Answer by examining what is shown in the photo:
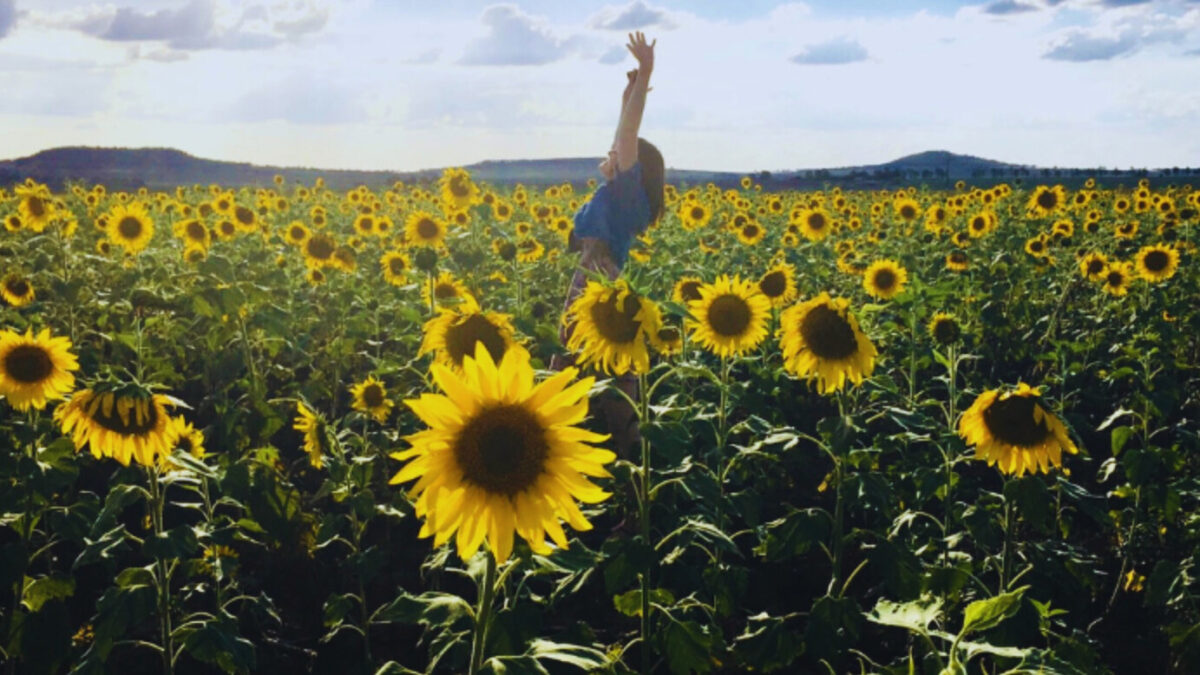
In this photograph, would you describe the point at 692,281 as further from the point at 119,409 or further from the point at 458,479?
the point at 458,479

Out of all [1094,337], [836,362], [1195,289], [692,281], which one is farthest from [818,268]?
[836,362]

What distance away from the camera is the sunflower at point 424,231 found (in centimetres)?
912

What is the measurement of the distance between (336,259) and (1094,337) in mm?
7195

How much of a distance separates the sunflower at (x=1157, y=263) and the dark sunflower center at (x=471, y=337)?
8235mm

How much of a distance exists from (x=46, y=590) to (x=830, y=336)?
3.25 m

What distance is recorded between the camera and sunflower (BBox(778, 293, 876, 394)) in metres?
4.02

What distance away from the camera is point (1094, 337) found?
8.38 metres

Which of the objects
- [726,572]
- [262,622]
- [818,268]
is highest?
[818,268]

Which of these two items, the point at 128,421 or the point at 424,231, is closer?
the point at 128,421

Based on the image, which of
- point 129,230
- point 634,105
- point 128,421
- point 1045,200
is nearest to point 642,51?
point 634,105

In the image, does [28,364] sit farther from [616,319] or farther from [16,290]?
[16,290]

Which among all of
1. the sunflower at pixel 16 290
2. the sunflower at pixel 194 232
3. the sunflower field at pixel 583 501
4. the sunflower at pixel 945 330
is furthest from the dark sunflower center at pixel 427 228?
the sunflower at pixel 945 330

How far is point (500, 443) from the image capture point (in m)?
2.10

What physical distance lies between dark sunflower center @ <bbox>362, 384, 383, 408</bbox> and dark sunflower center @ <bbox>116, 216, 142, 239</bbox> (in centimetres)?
574
